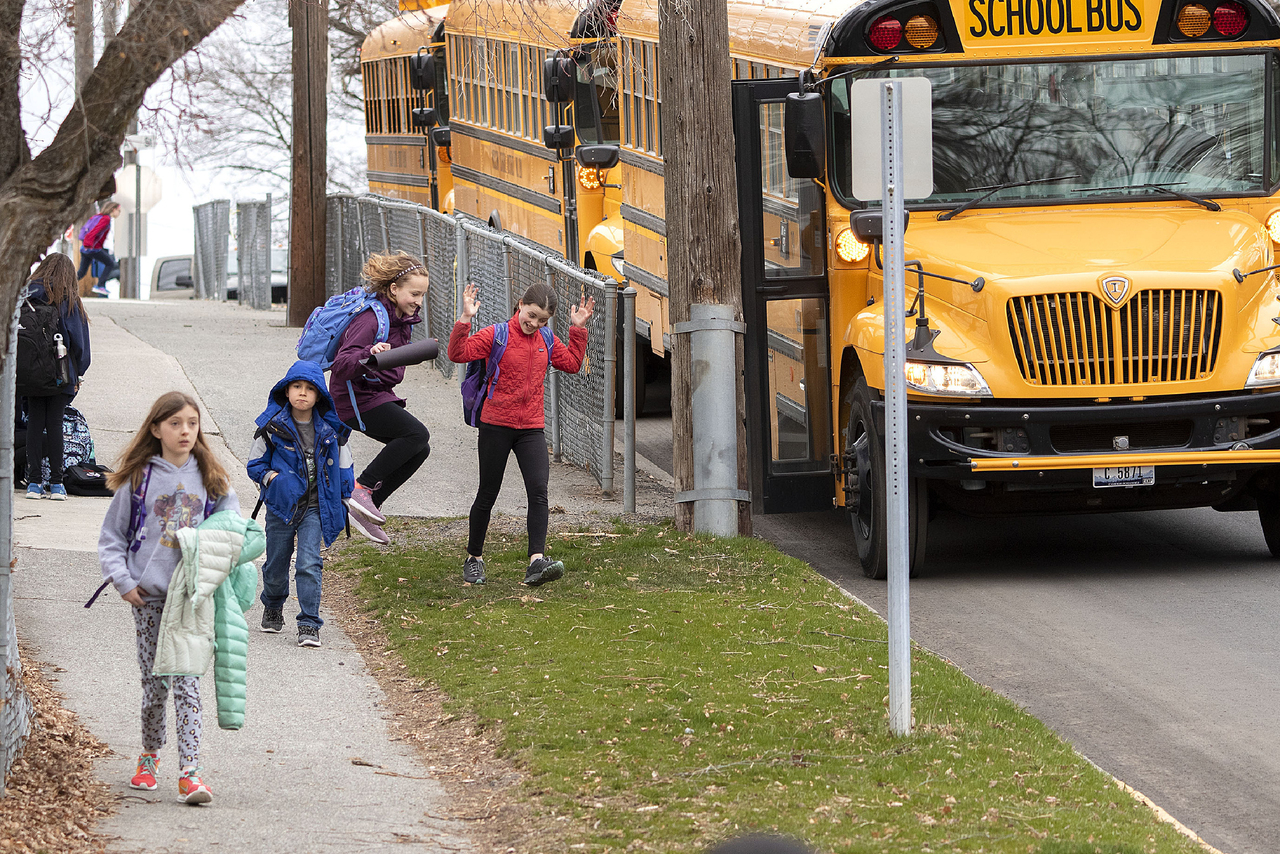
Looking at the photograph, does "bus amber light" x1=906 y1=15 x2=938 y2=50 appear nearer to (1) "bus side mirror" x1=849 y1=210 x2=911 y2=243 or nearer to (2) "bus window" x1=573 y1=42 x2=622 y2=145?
(1) "bus side mirror" x1=849 y1=210 x2=911 y2=243

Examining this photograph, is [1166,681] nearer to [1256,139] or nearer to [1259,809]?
[1259,809]

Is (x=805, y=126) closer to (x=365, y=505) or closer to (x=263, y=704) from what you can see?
(x=365, y=505)

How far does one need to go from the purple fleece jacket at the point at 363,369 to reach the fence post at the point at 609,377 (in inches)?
67.2

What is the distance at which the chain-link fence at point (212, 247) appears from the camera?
30719 millimetres

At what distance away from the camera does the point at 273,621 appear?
324 inches

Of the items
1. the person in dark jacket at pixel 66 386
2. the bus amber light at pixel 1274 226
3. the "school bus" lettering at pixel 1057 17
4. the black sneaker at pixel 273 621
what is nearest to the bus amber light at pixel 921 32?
the "school bus" lettering at pixel 1057 17

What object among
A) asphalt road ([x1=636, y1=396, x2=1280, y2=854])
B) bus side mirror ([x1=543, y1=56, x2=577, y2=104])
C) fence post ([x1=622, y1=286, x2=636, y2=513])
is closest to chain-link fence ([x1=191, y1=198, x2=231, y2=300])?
bus side mirror ([x1=543, y1=56, x2=577, y2=104])

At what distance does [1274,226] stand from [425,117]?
49.0 ft

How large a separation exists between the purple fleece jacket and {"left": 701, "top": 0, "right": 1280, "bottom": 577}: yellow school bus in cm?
193

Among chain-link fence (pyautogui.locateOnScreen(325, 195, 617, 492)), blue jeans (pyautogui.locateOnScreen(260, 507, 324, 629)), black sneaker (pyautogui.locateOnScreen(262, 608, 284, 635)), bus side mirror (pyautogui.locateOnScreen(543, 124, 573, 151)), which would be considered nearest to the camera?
blue jeans (pyautogui.locateOnScreen(260, 507, 324, 629))

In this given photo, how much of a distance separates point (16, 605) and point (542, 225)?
10409 millimetres

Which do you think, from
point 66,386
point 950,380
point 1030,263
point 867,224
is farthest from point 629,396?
point 66,386

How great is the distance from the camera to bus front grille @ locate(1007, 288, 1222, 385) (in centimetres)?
888

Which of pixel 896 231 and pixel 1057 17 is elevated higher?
pixel 1057 17
